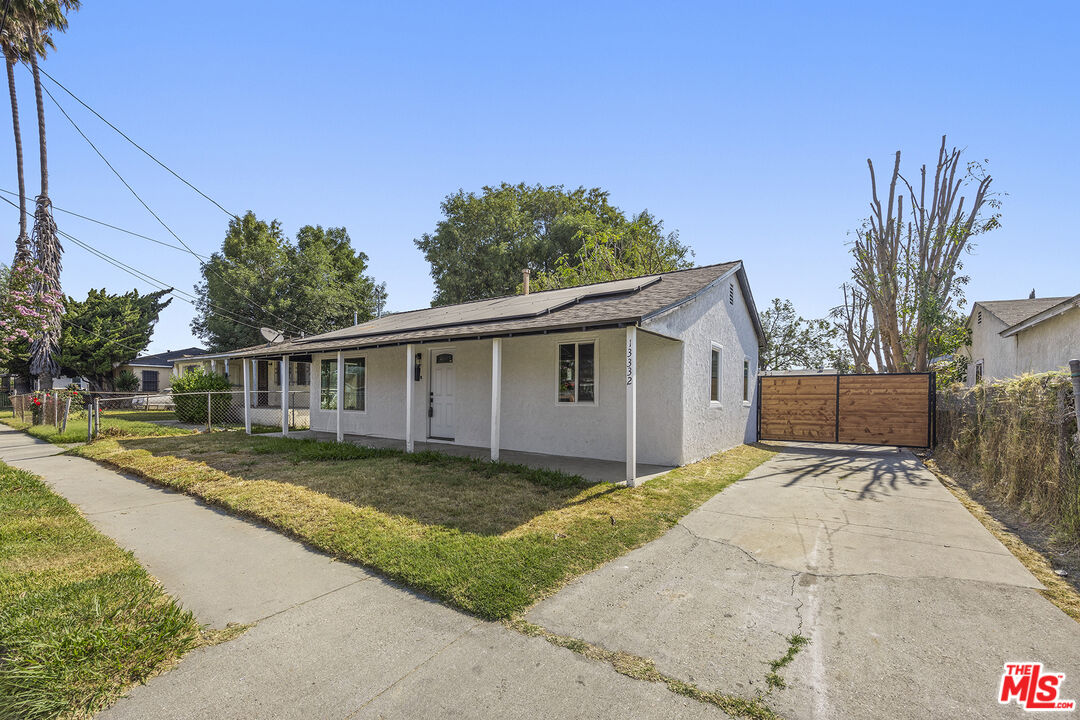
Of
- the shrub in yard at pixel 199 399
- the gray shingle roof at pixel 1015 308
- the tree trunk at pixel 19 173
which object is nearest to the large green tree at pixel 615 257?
the gray shingle roof at pixel 1015 308

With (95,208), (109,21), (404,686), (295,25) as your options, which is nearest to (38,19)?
(95,208)

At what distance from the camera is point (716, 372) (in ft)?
34.1

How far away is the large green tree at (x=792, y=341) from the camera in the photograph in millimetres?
28797

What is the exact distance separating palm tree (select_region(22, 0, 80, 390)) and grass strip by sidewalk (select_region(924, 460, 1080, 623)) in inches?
1039

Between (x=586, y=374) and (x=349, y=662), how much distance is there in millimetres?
6923

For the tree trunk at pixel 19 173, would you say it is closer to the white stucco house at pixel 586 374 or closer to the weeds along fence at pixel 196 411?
the weeds along fence at pixel 196 411

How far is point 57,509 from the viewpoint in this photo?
5.63 meters

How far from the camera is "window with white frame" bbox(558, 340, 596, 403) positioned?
906 cm

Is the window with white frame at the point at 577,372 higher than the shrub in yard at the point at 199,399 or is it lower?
higher

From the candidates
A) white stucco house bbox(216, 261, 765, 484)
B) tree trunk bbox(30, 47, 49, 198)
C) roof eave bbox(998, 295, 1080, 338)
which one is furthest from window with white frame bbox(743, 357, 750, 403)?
tree trunk bbox(30, 47, 49, 198)

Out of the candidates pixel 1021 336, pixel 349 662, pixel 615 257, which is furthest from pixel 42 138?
pixel 1021 336

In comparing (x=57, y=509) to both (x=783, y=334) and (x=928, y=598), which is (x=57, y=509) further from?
(x=783, y=334)

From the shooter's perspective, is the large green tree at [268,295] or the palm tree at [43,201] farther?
the large green tree at [268,295]

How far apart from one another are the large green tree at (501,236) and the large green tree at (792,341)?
11.3 meters
